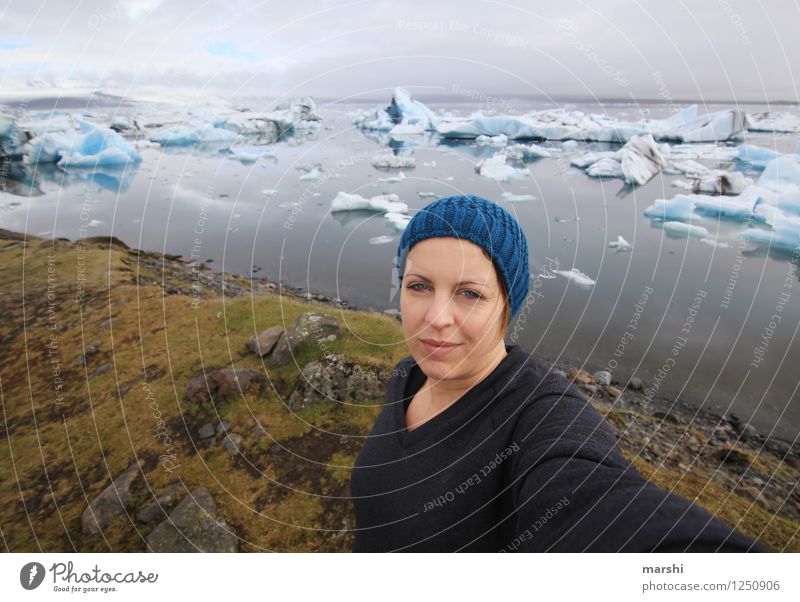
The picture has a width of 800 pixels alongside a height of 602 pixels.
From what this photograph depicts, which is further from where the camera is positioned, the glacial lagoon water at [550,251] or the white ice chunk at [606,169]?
the white ice chunk at [606,169]

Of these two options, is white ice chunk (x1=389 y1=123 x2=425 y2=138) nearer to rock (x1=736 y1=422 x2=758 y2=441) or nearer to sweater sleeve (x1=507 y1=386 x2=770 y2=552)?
rock (x1=736 y1=422 x2=758 y2=441)

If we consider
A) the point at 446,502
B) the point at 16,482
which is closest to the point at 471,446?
the point at 446,502

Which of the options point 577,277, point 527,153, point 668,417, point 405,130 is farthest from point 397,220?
point 405,130

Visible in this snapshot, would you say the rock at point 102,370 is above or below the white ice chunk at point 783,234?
below

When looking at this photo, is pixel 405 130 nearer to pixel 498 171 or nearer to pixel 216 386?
pixel 498 171

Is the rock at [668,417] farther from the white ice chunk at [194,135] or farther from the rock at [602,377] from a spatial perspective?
the white ice chunk at [194,135]

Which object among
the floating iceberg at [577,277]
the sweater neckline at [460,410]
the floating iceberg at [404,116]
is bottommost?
the floating iceberg at [577,277]

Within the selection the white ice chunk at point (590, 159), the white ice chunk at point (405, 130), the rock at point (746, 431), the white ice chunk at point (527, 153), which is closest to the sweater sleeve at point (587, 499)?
the rock at point (746, 431)
